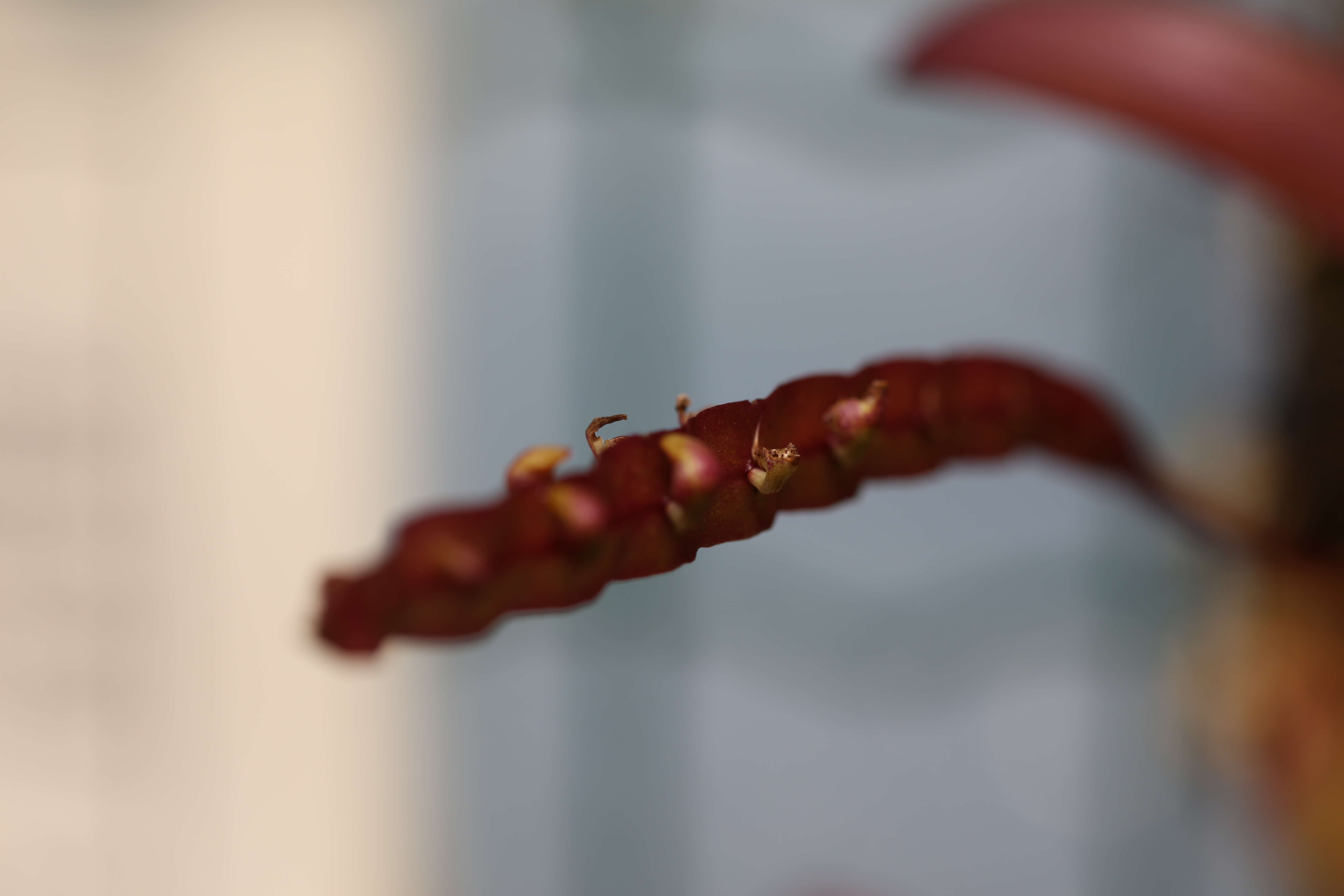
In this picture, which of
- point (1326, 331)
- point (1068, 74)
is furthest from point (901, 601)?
point (1068, 74)

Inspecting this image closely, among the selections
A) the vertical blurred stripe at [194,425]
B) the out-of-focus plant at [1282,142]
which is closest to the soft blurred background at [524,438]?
the vertical blurred stripe at [194,425]

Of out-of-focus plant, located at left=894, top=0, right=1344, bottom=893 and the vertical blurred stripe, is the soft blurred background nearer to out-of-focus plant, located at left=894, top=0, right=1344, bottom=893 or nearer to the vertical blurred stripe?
the vertical blurred stripe

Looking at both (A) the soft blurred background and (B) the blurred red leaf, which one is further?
(A) the soft blurred background

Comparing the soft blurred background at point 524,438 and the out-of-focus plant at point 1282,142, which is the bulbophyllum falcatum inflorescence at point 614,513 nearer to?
the out-of-focus plant at point 1282,142

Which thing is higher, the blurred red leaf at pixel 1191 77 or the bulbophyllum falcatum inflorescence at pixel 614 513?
the blurred red leaf at pixel 1191 77

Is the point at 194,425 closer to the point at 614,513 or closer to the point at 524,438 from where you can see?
the point at 524,438

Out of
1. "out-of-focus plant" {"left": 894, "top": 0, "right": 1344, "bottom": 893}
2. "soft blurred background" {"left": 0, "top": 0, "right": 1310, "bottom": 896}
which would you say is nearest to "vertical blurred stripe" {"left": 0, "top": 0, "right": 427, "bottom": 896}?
"soft blurred background" {"left": 0, "top": 0, "right": 1310, "bottom": 896}

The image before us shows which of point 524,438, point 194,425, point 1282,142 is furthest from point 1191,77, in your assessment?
point 194,425
